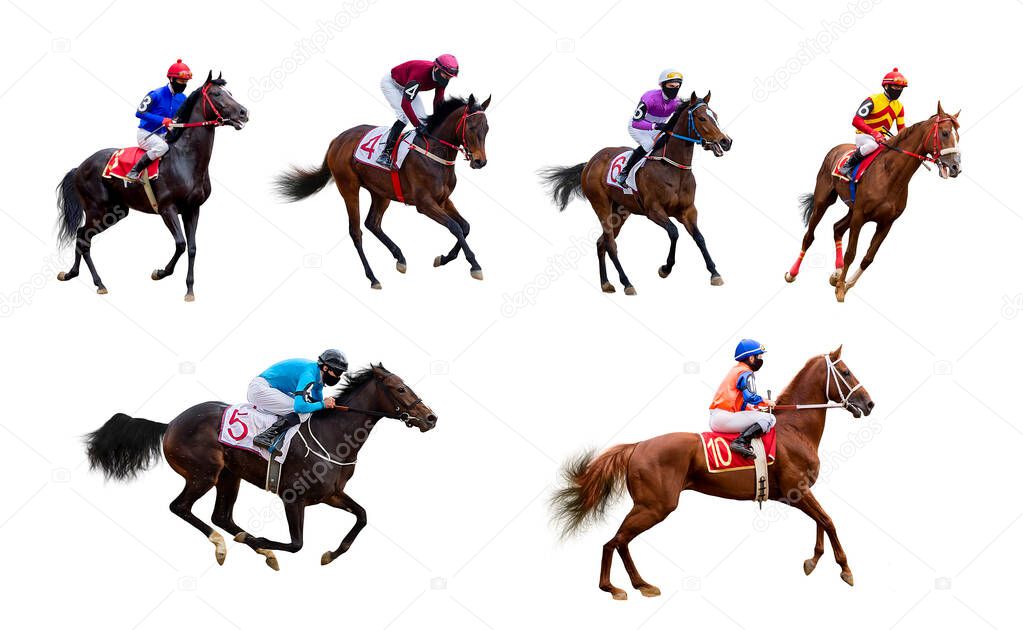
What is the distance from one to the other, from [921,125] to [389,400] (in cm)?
602

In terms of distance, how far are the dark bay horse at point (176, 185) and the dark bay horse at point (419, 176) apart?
140cm

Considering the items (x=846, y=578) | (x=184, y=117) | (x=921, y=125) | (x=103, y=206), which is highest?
(x=921, y=125)

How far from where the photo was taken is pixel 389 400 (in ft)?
46.0

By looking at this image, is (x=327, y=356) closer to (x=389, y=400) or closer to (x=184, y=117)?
(x=389, y=400)

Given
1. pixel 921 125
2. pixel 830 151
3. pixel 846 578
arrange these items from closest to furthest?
pixel 846 578
pixel 921 125
pixel 830 151

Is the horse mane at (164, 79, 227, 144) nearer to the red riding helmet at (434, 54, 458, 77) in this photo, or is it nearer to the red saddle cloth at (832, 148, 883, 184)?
the red riding helmet at (434, 54, 458, 77)

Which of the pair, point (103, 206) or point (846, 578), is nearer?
point (846, 578)

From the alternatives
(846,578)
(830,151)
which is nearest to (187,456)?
(846,578)

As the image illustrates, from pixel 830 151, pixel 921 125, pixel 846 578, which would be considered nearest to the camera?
pixel 846 578

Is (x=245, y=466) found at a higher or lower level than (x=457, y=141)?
lower

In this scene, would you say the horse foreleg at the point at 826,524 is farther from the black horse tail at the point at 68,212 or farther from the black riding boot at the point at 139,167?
the black horse tail at the point at 68,212

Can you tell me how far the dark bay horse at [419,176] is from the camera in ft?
53.4

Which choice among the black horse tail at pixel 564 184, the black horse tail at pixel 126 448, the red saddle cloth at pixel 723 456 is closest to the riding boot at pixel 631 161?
the black horse tail at pixel 564 184

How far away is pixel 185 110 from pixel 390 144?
213 cm
